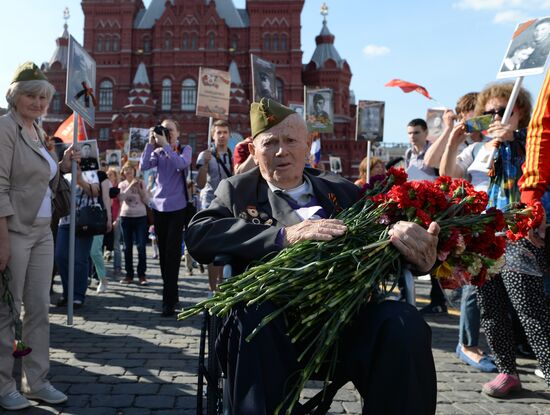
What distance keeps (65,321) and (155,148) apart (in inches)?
95.1

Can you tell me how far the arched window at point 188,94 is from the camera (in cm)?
5468

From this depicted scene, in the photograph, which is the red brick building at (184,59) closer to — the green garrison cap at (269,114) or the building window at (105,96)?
the building window at (105,96)

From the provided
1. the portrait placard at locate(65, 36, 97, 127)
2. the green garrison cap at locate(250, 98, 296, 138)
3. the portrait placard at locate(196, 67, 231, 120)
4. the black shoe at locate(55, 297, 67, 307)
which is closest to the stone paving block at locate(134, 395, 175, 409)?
the green garrison cap at locate(250, 98, 296, 138)

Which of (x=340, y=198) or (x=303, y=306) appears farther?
(x=340, y=198)

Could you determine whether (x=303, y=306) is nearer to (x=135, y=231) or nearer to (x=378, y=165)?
(x=378, y=165)

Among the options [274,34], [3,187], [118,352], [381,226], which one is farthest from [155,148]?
[274,34]

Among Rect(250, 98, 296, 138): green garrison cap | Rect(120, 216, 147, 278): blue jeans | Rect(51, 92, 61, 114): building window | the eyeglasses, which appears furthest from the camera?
Rect(51, 92, 61, 114): building window

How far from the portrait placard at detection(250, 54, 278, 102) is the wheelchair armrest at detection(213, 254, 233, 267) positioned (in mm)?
5325

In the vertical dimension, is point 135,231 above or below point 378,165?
below

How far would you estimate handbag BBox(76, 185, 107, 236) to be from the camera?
→ 22.7 ft

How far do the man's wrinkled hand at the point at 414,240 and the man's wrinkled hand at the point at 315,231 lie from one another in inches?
9.0

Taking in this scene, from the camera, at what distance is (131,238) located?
9453 mm

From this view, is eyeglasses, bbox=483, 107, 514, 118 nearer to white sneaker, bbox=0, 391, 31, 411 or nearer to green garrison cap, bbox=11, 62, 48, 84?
green garrison cap, bbox=11, 62, 48, 84

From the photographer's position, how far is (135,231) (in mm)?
9477
